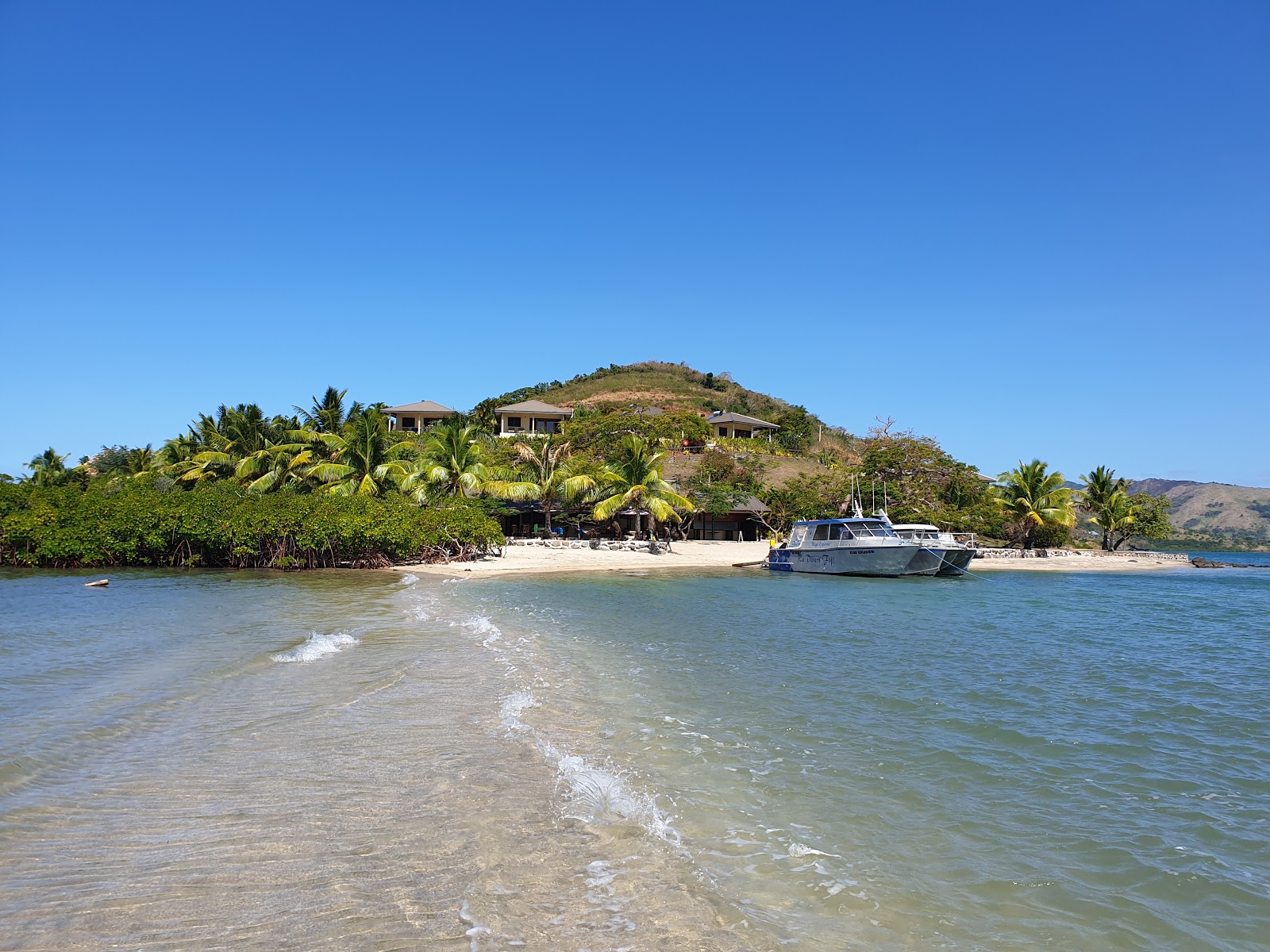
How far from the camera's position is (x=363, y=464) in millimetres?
33812

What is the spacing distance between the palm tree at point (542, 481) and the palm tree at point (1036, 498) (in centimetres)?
2407

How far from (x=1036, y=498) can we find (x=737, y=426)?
25568 millimetres

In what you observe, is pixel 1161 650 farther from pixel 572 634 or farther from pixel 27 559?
pixel 27 559

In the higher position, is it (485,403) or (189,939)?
(485,403)

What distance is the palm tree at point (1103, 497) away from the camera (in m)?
47.2

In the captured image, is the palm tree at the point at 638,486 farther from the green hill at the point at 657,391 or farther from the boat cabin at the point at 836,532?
the green hill at the point at 657,391

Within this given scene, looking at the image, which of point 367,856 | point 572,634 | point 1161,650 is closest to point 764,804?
point 367,856

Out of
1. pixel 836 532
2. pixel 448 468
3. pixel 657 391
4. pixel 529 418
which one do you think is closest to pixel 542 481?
pixel 448 468

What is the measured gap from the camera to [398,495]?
31781 mm

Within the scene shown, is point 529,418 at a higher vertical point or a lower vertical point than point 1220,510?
higher

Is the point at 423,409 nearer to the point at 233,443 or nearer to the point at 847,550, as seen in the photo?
the point at 233,443

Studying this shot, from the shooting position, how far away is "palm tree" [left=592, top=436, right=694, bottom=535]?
34719 mm

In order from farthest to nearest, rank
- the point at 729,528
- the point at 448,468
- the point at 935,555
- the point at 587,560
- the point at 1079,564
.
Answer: the point at 729,528 < the point at 1079,564 < the point at 448,468 < the point at 587,560 < the point at 935,555

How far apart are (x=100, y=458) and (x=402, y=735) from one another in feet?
181
